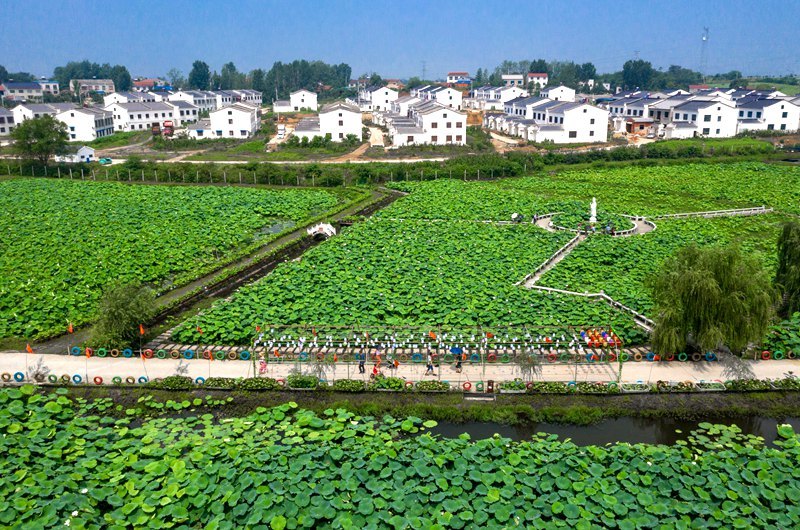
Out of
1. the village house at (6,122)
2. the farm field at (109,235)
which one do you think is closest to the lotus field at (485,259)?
the farm field at (109,235)

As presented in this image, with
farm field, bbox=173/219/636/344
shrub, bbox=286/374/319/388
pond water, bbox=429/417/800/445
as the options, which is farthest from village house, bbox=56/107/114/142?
pond water, bbox=429/417/800/445

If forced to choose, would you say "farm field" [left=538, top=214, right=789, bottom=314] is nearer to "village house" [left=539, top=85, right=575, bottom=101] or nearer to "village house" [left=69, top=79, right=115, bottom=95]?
"village house" [left=539, top=85, right=575, bottom=101]

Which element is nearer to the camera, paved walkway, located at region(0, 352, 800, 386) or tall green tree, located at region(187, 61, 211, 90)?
paved walkway, located at region(0, 352, 800, 386)

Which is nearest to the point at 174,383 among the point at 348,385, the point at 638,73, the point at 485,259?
the point at 348,385

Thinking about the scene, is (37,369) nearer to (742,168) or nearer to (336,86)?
(742,168)

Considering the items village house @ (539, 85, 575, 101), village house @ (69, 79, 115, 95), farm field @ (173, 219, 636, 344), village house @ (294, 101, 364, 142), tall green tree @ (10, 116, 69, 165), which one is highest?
village house @ (69, 79, 115, 95)

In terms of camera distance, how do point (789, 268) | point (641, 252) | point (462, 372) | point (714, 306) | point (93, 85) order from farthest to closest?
point (93, 85) → point (641, 252) → point (789, 268) → point (462, 372) → point (714, 306)

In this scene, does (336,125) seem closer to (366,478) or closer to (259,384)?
(259,384)
